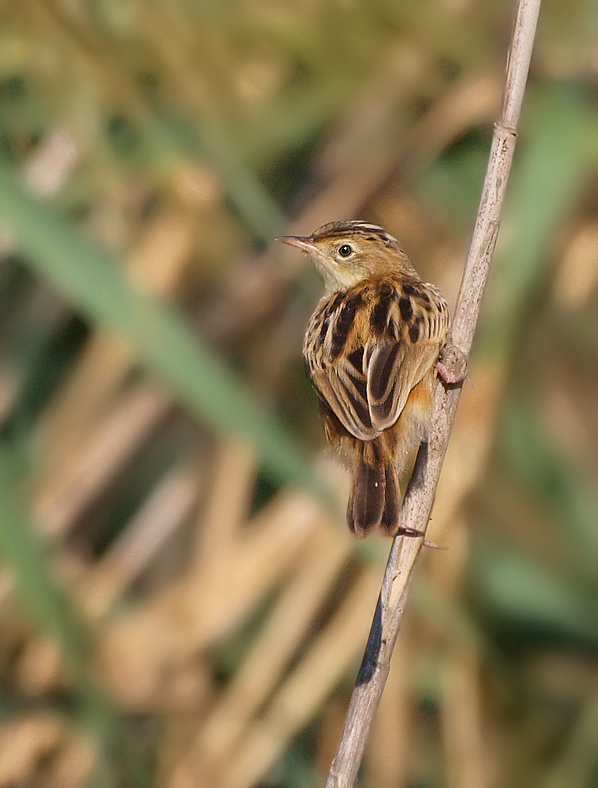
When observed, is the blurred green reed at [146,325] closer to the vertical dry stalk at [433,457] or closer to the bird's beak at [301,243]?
the bird's beak at [301,243]

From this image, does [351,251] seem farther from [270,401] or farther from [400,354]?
[270,401]

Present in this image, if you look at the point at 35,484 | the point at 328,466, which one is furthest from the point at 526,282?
the point at 35,484

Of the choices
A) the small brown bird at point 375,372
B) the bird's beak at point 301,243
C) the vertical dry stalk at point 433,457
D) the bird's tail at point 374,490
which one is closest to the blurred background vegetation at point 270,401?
the bird's beak at point 301,243

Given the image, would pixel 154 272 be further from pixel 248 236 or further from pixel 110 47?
pixel 110 47

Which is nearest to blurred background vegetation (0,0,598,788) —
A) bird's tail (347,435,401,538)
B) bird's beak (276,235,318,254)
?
bird's beak (276,235,318,254)

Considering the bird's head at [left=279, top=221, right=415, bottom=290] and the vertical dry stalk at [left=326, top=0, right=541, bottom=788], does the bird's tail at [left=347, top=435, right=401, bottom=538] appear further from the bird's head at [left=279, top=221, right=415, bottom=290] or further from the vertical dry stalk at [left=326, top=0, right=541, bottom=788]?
the bird's head at [left=279, top=221, right=415, bottom=290]

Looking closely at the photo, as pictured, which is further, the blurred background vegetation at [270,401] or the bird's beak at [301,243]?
the blurred background vegetation at [270,401]

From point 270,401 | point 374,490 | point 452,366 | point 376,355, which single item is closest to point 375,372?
point 376,355
